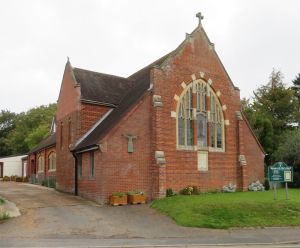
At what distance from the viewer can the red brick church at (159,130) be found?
24.2 meters

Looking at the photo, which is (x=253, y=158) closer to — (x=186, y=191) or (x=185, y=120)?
(x=185, y=120)

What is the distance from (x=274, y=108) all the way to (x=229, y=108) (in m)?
21.1

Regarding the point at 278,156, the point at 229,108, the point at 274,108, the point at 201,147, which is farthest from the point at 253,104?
the point at 201,147

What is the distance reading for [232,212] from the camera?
62.3 ft

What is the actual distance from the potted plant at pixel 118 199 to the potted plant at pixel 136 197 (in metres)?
0.37

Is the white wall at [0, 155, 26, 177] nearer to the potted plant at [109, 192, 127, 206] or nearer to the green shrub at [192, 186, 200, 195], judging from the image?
the green shrub at [192, 186, 200, 195]

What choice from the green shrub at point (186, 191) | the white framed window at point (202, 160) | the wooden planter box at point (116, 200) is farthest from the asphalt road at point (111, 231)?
the white framed window at point (202, 160)

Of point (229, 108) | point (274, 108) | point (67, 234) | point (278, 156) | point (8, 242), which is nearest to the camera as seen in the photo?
point (8, 242)

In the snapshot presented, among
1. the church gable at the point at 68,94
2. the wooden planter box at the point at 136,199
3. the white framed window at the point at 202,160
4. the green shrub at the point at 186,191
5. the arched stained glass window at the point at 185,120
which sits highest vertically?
the church gable at the point at 68,94

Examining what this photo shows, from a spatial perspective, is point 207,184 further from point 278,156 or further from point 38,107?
point 38,107

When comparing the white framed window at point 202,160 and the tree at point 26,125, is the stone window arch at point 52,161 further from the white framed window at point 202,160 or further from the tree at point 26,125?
the tree at point 26,125

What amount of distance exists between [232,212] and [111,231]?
6.08 m

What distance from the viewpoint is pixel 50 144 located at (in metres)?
37.9

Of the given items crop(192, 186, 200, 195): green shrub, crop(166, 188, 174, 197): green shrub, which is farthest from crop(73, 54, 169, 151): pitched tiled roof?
crop(192, 186, 200, 195): green shrub
